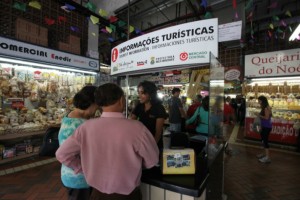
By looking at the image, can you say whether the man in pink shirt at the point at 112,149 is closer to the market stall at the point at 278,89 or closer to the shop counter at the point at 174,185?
the shop counter at the point at 174,185

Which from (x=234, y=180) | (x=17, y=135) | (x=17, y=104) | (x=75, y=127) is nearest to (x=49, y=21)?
(x=17, y=104)

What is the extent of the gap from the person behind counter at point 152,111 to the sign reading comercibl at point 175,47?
11.9 inches

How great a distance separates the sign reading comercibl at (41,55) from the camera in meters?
3.82

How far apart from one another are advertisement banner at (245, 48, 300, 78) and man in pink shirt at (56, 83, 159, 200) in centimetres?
662

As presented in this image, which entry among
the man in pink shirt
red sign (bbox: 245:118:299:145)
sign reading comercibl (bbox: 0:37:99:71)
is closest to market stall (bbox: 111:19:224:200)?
the man in pink shirt

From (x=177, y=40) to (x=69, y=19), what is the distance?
515 cm

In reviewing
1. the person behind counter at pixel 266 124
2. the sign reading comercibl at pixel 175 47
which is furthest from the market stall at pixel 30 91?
the person behind counter at pixel 266 124

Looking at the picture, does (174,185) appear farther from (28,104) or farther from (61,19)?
(61,19)

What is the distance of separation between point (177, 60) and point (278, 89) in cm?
619

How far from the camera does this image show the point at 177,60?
7.18ft

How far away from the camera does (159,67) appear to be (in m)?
2.40

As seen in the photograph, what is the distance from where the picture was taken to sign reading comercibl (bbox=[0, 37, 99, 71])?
382 cm

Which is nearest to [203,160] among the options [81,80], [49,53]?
[49,53]

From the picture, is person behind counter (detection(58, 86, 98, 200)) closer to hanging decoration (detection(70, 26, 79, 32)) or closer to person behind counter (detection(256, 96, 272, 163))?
person behind counter (detection(256, 96, 272, 163))
